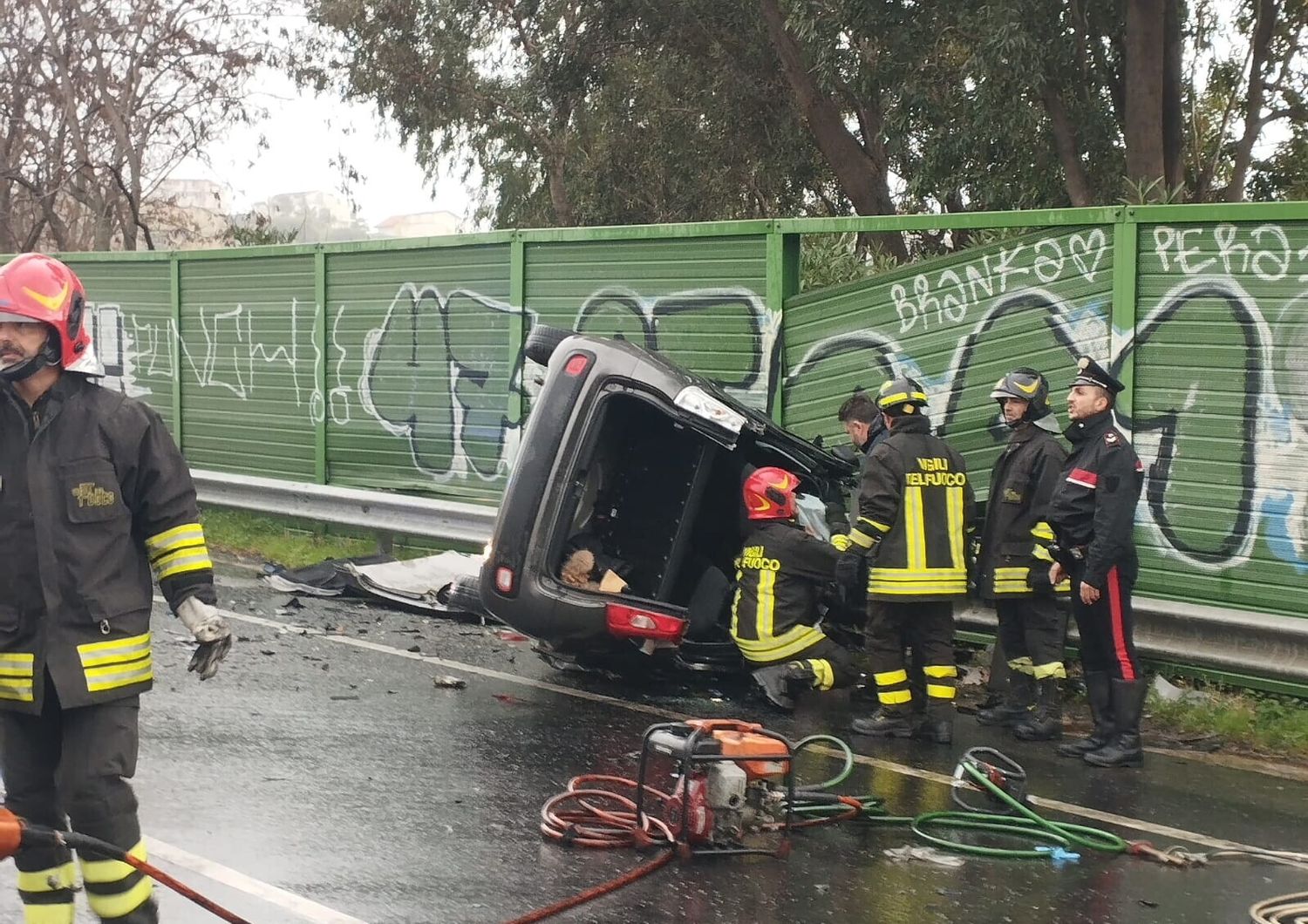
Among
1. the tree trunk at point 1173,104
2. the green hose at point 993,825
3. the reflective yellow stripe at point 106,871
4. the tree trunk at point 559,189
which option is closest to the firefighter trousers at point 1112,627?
the green hose at point 993,825

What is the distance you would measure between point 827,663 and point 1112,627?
4.96 feet

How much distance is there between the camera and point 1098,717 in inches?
280

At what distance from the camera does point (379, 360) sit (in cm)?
1322

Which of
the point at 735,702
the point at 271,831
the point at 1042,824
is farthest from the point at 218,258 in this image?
the point at 1042,824

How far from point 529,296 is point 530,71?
1252cm

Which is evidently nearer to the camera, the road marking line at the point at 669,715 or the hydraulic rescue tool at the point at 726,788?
the hydraulic rescue tool at the point at 726,788

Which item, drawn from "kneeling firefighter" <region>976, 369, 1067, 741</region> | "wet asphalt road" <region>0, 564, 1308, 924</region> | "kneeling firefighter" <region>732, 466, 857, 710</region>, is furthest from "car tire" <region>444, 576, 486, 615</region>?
"kneeling firefighter" <region>976, 369, 1067, 741</region>

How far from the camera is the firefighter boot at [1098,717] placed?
702 centimetres

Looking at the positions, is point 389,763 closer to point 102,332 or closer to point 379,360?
point 379,360

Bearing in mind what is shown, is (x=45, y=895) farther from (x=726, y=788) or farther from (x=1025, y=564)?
(x=1025, y=564)

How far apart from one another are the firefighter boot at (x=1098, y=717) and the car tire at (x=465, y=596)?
13.1 feet

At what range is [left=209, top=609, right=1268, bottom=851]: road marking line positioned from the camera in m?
5.79

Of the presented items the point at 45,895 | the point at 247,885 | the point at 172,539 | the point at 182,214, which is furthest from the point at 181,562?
the point at 182,214

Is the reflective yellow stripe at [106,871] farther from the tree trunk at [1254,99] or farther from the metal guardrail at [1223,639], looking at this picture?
the tree trunk at [1254,99]
